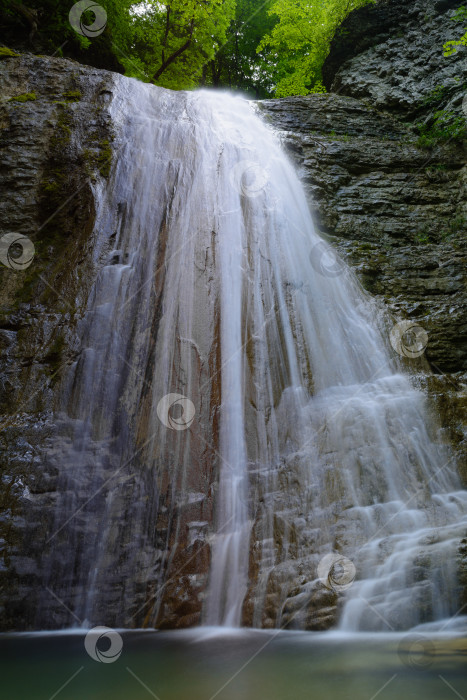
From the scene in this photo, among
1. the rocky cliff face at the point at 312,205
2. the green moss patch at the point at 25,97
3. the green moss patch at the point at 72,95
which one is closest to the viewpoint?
the rocky cliff face at the point at 312,205

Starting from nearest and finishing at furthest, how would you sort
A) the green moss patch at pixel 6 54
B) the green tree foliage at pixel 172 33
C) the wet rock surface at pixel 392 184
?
the wet rock surface at pixel 392 184
the green moss patch at pixel 6 54
the green tree foliage at pixel 172 33

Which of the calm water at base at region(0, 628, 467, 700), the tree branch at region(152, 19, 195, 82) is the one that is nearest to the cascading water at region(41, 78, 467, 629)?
the calm water at base at region(0, 628, 467, 700)

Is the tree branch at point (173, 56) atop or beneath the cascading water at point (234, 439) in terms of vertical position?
atop

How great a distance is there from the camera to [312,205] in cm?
703

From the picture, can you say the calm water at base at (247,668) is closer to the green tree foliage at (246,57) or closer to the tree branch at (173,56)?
the tree branch at (173,56)

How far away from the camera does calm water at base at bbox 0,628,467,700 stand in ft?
7.50

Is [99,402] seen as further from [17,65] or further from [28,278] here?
[17,65]

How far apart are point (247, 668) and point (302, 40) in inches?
548

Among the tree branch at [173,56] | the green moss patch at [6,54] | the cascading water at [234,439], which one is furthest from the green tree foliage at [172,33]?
the cascading water at [234,439]

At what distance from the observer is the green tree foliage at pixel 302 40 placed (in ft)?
38.1

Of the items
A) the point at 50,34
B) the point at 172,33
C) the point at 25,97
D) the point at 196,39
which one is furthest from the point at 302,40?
the point at 25,97

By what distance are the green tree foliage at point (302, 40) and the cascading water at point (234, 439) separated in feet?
25.7

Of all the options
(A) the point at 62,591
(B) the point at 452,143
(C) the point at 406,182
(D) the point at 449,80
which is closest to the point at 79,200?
(A) the point at 62,591

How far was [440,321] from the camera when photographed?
5867 mm
